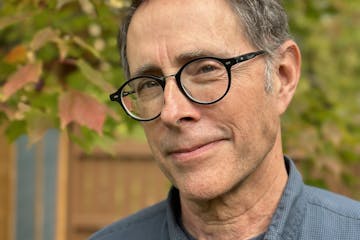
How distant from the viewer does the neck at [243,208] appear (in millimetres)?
1965

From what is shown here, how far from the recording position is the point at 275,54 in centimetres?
200

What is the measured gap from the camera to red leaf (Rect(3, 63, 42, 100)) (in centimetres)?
220

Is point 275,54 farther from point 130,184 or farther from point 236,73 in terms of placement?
point 130,184

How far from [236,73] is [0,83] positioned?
3.59ft

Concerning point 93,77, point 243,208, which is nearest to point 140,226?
point 243,208

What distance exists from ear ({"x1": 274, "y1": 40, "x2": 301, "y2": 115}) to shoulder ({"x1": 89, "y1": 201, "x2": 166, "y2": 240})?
19.6 inches

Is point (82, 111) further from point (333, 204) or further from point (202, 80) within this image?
point (333, 204)

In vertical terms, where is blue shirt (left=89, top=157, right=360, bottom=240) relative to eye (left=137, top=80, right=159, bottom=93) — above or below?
below

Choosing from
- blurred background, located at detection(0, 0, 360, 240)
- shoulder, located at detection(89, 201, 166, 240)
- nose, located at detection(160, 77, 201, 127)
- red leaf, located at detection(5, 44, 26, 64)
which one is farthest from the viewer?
red leaf, located at detection(5, 44, 26, 64)

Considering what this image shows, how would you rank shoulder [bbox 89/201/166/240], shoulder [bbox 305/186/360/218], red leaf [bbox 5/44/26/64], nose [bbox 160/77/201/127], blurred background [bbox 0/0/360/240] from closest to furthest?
nose [bbox 160/77/201/127] → shoulder [bbox 305/186/360/218] → shoulder [bbox 89/201/166/240] → blurred background [bbox 0/0/360/240] → red leaf [bbox 5/44/26/64]

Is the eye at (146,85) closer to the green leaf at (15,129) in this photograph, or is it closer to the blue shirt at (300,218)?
the blue shirt at (300,218)

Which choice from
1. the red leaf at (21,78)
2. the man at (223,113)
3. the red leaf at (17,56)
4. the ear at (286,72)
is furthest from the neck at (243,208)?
the red leaf at (17,56)

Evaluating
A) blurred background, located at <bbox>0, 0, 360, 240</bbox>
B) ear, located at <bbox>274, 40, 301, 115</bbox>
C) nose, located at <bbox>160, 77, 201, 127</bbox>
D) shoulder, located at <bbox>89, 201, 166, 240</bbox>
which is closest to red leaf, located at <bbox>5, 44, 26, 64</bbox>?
blurred background, located at <bbox>0, 0, 360, 240</bbox>

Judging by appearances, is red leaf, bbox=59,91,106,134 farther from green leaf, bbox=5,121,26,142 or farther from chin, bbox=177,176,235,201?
chin, bbox=177,176,235,201
